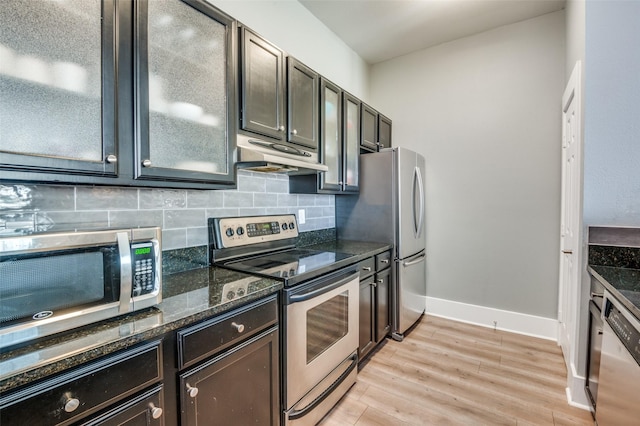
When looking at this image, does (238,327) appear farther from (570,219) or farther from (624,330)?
(570,219)

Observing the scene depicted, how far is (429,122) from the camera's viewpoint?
3398 millimetres

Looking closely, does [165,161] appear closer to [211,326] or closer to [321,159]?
[211,326]

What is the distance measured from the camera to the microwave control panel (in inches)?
39.8

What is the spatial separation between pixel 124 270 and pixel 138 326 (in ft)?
0.62

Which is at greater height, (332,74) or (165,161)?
(332,74)

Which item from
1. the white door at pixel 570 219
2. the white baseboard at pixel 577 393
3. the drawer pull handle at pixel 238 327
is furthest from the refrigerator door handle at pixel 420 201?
the drawer pull handle at pixel 238 327

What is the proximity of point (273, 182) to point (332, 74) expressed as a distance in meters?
1.54

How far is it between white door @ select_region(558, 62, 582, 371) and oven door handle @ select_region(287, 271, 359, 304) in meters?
1.46

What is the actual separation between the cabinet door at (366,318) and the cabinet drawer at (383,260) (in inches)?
6.5

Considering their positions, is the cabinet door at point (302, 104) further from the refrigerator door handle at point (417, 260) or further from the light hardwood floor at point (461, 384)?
the light hardwood floor at point (461, 384)

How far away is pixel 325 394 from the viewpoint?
1778mm

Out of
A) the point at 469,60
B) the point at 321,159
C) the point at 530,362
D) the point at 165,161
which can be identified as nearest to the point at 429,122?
the point at 469,60

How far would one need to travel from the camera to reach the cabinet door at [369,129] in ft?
9.83

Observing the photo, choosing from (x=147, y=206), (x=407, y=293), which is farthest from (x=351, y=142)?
(x=147, y=206)
